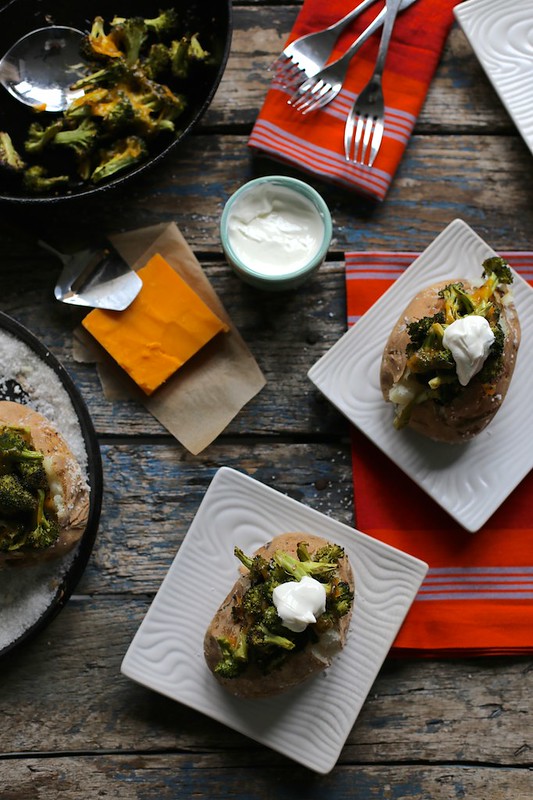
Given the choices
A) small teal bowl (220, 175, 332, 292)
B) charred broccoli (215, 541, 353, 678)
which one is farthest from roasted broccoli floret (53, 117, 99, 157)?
charred broccoli (215, 541, 353, 678)

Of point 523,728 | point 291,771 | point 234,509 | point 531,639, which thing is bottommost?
point 291,771

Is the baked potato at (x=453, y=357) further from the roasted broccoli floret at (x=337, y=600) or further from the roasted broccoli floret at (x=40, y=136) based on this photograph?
the roasted broccoli floret at (x=40, y=136)

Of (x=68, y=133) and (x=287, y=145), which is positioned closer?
(x=68, y=133)

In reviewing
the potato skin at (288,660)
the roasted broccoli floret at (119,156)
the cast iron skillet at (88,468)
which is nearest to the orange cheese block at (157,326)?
the cast iron skillet at (88,468)

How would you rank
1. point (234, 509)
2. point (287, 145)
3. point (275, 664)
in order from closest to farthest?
point (275, 664) < point (234, 509) < point (287, 145)

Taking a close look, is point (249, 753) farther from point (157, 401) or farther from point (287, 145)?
point (287, 145)

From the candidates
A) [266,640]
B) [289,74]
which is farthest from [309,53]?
[266,640]

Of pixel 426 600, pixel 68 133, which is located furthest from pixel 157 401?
pixel 426 600

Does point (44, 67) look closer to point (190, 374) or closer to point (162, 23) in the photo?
point (162, 23)
